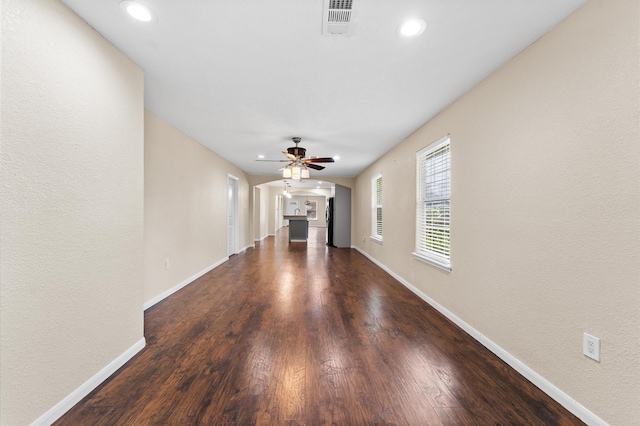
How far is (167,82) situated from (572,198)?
320cm

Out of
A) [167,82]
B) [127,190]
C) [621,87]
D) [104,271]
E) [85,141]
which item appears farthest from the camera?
[167,82]

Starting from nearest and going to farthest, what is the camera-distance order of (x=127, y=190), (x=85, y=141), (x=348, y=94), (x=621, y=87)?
(x=621, y=87), (x=85, y=141), (x=127, y=190), (x=348, y=94)

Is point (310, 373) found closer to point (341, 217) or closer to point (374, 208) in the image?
point (374, 208)

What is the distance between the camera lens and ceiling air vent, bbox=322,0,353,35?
57.1 inches

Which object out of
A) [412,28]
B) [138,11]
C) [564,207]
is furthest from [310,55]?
[564,207]

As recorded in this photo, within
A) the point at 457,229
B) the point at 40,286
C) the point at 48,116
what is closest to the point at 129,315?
the point at 40,286

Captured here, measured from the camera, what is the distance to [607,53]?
135 centimetres

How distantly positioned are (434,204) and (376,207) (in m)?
2.83

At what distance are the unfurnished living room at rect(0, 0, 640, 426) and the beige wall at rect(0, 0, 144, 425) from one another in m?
0.01

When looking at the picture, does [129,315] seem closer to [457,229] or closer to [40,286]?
[40,286]

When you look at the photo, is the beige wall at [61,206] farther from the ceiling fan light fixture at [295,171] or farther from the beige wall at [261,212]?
the beige wall at [261,212]

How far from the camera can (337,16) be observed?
1.54 m

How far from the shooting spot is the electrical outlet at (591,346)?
1384 mm

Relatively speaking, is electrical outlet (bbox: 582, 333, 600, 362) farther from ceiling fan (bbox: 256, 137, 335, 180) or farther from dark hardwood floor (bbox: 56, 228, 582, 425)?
ceiling fan (bbox: 256, 137, 335, 180)
